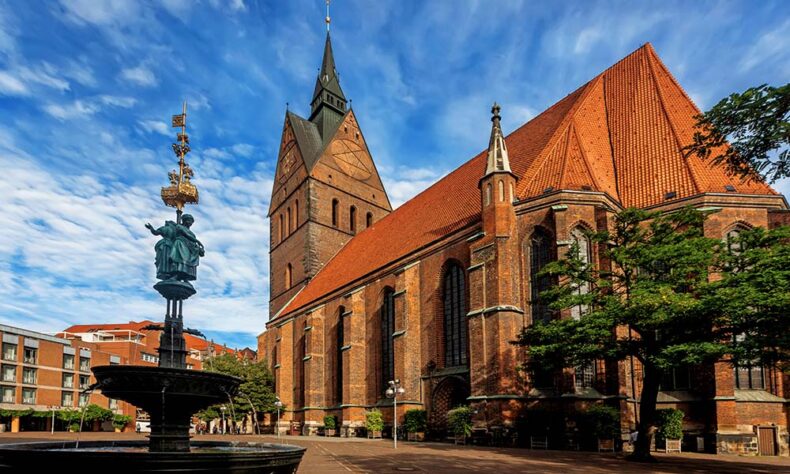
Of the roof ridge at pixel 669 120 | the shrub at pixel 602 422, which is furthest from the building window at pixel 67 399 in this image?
the roof ridge at pixel 669 120

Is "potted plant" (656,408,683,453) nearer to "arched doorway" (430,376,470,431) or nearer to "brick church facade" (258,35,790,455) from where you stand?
"brick church facade" (258,35,790,455)

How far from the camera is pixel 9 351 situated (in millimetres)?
52094

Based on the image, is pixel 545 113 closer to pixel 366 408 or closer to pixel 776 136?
pixel 366 408

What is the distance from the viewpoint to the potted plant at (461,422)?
75.4 ft

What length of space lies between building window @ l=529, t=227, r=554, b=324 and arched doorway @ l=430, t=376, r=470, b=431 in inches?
196

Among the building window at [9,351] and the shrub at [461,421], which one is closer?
the shrub at [461,421]

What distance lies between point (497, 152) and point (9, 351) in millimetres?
48247

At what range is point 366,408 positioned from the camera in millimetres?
32562

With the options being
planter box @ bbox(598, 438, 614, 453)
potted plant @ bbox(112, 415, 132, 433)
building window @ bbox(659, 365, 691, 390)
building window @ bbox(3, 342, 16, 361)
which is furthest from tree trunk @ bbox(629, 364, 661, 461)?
potted plant @ bbox(112, 415, 132, 433)

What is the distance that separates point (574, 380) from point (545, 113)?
15627 millimetres

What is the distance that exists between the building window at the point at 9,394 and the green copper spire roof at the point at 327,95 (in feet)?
113

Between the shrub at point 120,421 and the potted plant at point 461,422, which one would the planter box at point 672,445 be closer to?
the potted plant at point 461,422

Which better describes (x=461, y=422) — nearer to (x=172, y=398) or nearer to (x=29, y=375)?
(x=172, y=398)

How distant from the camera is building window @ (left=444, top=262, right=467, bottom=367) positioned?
26.7 meters
